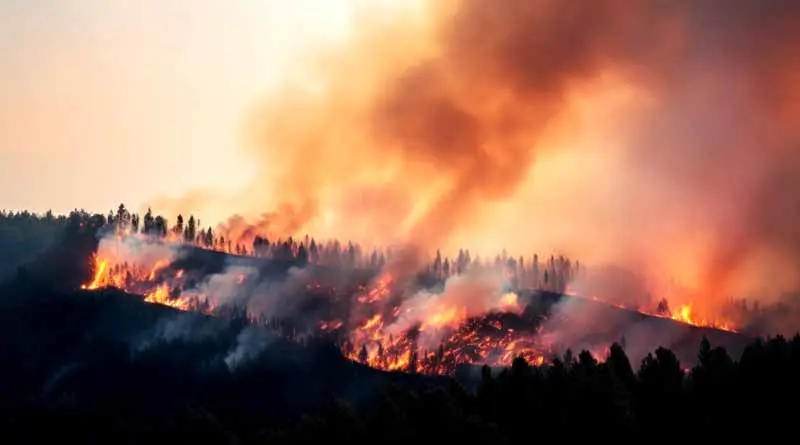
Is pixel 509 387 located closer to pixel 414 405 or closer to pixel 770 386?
pixel 414 405

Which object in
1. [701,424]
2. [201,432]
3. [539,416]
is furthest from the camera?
[201,432]

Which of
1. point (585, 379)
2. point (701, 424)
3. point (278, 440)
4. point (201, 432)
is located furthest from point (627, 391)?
point (201, 432)

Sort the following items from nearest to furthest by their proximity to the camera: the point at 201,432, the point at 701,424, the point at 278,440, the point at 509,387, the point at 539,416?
the point at 701,424, the point at 539,416, the point at 509,387, the point at 278,440, the point at 201,432

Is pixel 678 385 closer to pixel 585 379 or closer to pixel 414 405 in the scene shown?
pixel 585 379

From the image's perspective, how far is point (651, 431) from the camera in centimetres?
12200

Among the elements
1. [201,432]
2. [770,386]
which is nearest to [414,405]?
[770,386]

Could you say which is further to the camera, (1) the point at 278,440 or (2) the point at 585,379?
(1) the point at 278,440

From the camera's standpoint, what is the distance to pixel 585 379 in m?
130

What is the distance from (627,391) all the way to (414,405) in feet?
78.9

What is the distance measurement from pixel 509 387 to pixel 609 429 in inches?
774

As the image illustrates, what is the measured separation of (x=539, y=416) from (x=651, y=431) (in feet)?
41.1

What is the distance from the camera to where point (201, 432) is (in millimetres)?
191750

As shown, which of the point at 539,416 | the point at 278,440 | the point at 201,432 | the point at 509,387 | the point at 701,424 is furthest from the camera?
the point at 201,432

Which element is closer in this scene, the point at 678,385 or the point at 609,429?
the point at 609,429
